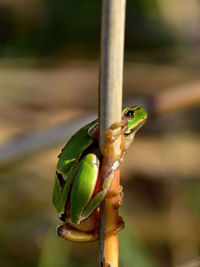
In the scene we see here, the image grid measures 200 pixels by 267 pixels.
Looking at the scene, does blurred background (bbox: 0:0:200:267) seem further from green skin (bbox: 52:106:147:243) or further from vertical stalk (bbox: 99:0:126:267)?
vertical stalk (bbox: 99:0:126:267)

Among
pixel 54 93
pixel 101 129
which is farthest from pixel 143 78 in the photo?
pixel 101 129

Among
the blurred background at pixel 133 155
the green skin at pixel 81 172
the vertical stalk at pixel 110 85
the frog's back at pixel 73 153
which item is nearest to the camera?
the vertical stalk at pixel 110 85

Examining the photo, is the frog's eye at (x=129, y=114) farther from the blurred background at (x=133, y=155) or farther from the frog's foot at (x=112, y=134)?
the blurred background at (x=133, y=155)

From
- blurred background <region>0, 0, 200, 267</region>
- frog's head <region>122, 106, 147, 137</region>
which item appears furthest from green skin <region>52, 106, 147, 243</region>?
blurred background <region>0, 0, 200, 267</region>

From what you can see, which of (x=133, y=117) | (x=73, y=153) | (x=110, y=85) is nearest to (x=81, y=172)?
(x=73, y=153)

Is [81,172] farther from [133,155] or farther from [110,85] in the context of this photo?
[133,155]

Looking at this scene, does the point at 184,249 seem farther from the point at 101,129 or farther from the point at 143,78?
the point at 101,129

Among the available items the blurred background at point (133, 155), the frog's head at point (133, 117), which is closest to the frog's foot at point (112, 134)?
the frog's head at point (133, 117)
